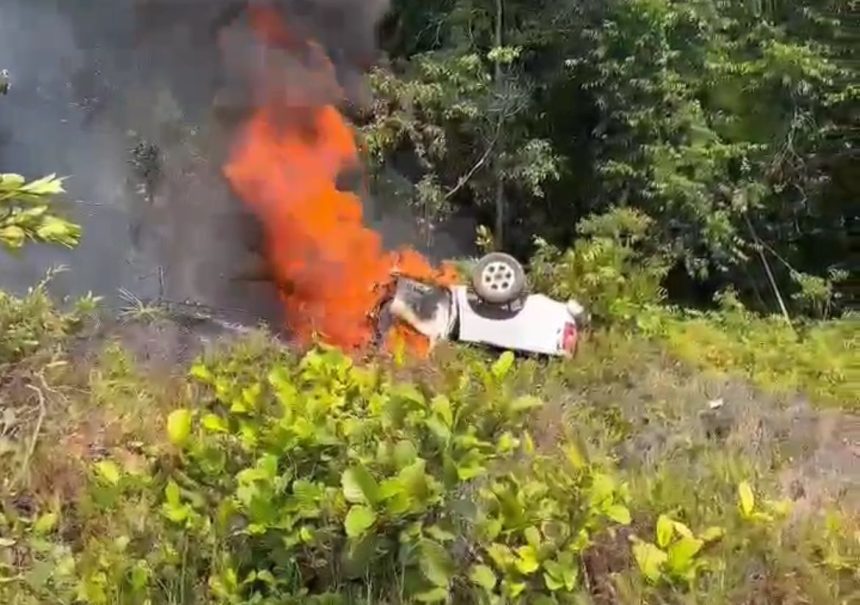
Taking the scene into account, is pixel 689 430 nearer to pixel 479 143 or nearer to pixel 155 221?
pixel 479 143

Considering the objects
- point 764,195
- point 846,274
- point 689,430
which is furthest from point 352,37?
point 689,430

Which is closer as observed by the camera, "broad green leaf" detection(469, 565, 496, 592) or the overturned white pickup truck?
"broad green leaf" detection(469, 565, 496, 592)

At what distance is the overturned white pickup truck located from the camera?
779 centimetres

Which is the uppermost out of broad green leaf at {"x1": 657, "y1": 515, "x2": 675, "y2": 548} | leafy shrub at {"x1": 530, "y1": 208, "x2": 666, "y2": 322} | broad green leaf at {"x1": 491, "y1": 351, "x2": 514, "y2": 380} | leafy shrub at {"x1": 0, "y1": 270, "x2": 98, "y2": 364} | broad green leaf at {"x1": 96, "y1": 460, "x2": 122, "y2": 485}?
leafy shrub at {"x1": 530, "y1": 208, "x2": 666, "y2": 322}

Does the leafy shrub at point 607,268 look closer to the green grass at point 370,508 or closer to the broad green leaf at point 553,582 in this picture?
the green grass at point 370,508

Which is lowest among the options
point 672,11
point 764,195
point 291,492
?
point 291,492

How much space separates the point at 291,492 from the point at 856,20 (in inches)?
392

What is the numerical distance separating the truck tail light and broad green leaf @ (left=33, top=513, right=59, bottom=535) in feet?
16.0

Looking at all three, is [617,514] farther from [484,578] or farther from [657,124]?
[657,124]

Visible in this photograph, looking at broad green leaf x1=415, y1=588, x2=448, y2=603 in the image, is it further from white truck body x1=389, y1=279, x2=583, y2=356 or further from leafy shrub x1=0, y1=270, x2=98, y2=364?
white truck body x1=389, y1=279, x2=583, y2=356

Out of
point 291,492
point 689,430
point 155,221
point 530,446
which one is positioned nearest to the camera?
point 291,492

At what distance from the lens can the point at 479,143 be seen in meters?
11.5

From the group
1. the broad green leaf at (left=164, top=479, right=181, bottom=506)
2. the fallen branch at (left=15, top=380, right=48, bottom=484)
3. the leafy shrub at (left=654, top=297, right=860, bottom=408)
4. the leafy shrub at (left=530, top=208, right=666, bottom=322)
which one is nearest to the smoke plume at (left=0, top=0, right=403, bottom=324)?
the leafy shrub at (left=530, top=208, right=666, bottom=322)

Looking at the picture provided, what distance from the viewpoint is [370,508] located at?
8.56 feet
